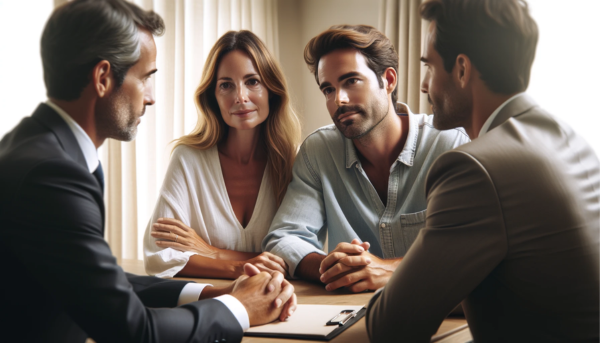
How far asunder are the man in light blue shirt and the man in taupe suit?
927 mm

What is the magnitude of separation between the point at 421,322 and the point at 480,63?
564 mm

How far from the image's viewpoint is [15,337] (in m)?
0.90

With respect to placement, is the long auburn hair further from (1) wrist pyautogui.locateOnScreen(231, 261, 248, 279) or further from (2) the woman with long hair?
(1) wrist pyautogui.locateOnScreen(231, 261, 248, 279)

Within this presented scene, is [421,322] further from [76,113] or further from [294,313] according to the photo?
[76,113]

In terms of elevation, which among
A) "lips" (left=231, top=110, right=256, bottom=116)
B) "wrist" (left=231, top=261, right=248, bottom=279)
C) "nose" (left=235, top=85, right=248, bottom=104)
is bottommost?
"wrist" (left=231, top=261, right=248, bottom=279)

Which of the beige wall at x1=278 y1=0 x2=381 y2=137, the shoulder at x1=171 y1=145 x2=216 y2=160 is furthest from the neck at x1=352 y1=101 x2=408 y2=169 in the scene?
the beige wall at x1=278 y1=0 x2=381 y2=137

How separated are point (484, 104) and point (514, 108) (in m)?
0.07

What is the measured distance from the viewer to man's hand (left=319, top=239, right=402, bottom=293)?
1.52 meters

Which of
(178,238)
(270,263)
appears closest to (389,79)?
(270,263)

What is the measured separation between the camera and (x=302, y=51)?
15.3 feet

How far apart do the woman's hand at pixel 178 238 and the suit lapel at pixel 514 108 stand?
133cm

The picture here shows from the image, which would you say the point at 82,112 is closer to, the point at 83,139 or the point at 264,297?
the point at 83,139

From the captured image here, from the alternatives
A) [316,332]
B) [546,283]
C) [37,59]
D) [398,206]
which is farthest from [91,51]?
[37,59]

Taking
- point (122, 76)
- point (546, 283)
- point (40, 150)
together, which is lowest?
point (546, 283)
